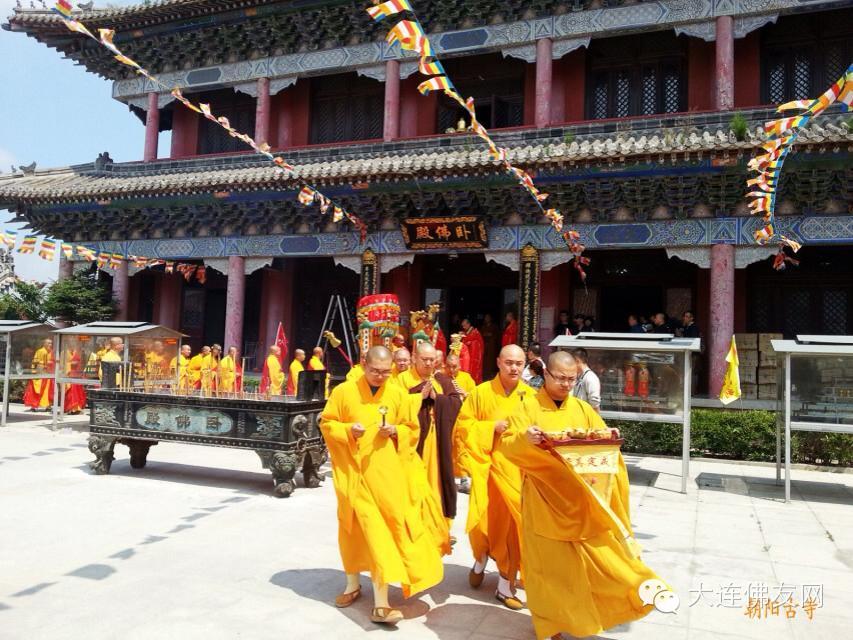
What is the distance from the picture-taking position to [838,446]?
9.47 m

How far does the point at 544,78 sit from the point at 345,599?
11024 millimetres

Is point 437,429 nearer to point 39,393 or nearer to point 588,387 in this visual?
point 588,387

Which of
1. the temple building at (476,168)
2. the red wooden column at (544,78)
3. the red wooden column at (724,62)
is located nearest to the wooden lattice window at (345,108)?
the temple building at (476,168)

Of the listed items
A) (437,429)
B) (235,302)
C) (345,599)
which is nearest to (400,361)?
(437,429)

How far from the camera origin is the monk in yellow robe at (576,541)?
3.37 metres

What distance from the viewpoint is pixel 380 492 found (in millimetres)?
4145

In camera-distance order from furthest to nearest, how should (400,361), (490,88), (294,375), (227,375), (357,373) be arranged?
(490,88) → (294,375) → (227,375) → (400,361) → (357,373)

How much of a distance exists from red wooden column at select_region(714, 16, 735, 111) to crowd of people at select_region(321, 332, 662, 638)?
8829 mm

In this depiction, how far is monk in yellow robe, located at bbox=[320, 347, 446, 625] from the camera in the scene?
3961 mm

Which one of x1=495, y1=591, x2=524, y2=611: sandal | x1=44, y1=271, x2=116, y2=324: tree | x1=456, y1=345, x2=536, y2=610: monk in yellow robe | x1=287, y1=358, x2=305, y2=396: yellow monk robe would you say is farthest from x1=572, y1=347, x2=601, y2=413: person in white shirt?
x1=44, y1=271, x2=116, y2=324: tree

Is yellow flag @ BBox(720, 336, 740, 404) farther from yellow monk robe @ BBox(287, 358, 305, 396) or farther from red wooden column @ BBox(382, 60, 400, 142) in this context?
red wooden column @ BBox(382, 60, 400, 142)

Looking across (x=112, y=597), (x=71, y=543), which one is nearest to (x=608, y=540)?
(x=112, y=597)

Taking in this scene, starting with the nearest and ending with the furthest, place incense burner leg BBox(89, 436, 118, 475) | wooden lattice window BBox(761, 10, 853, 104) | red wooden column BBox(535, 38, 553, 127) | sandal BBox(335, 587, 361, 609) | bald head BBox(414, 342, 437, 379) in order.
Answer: sandal BBox(335, 587, 361, 609) < bald head BBox(414, 342, 437, 379) < incense burner leg BBox(89, 436, 118, 475) < wooden lattice window BBox(761, 10, 853, 104) < red wooden column BBox(535, 38, 553, 127)

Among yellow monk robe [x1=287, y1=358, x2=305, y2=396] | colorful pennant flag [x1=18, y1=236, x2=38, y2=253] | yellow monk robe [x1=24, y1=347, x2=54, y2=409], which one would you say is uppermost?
colorful pennant flag [x1=18, y1=236, x2=38, y2=253]
